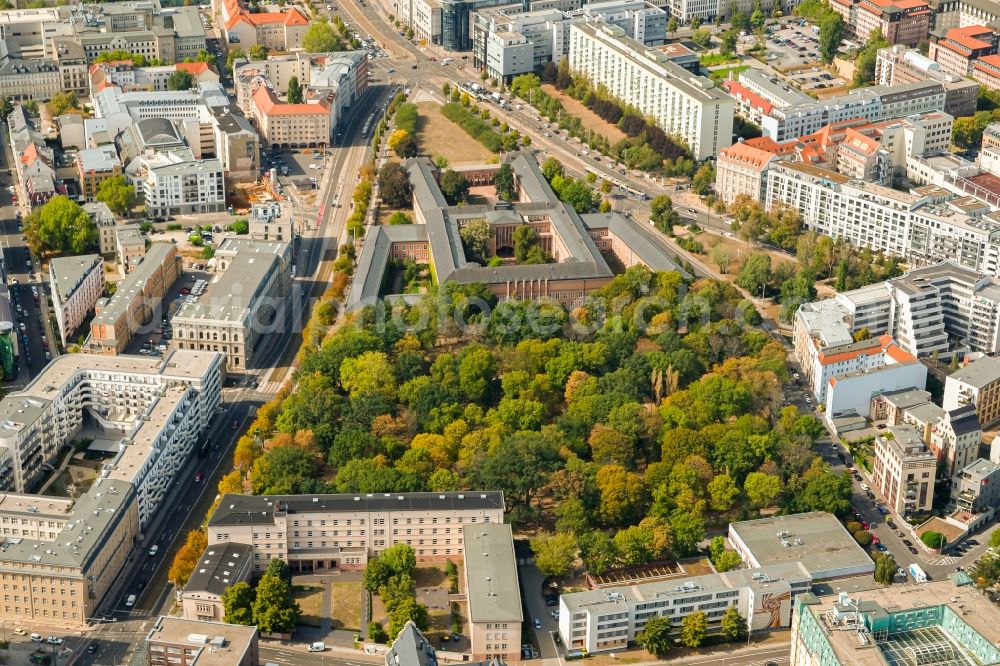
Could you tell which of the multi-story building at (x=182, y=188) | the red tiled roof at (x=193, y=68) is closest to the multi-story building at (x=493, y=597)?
the multi-story building at (x=182, y=188)

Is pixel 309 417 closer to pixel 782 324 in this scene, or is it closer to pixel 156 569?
pixel 156 569

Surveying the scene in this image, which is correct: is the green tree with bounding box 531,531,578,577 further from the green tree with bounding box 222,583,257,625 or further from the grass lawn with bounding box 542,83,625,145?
the grass lawn with bounding box 542,83,625,145

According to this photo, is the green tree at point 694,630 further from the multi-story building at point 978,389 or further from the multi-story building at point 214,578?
the multi-story building at point 978,389

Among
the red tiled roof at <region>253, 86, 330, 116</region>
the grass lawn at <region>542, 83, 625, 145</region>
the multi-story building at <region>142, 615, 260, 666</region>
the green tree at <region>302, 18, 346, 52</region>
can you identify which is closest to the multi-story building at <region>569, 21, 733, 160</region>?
the grass lawn at <region>542, 83, 625, 145</region>

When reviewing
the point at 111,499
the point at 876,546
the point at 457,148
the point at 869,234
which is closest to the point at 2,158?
the point at 457,148

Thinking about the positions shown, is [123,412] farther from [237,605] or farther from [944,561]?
[944,561]

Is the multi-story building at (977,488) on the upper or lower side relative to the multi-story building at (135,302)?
lower
